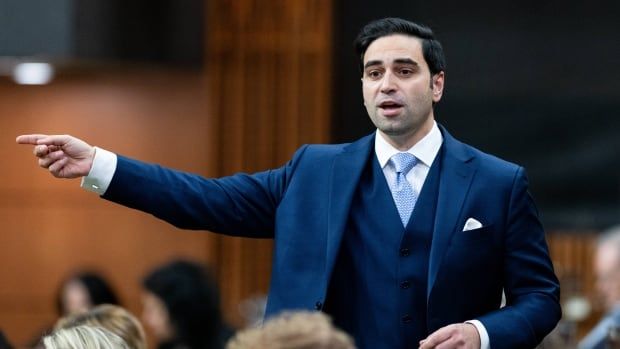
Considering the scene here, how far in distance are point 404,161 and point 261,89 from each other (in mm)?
5139

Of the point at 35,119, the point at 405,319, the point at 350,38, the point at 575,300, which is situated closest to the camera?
the point at 405,319

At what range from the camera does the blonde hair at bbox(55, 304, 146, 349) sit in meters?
3.67

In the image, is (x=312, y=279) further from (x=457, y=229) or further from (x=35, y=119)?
(x=35, y=119)

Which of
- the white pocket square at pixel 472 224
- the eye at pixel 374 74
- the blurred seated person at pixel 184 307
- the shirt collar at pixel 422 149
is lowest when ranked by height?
the blurred seated person at pixel 184 307

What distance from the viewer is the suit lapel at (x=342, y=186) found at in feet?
11.2

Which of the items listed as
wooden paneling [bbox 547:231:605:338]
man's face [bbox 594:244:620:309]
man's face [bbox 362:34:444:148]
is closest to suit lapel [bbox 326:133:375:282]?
man's face [bbox 362:34:444:148]

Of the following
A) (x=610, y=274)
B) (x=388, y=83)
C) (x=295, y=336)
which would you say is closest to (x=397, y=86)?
(x=388, y=83)

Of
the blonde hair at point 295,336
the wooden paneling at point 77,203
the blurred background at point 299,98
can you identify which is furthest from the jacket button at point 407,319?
the wooden paneling at point 77,203

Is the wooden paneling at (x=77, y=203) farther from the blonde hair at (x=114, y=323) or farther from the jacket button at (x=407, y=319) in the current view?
the jacket button at (x=407, y=319)

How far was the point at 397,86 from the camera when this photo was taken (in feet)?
11.2

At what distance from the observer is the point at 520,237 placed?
11.3ft

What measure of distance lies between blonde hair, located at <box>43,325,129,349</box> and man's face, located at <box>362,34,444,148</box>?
815 millimetres

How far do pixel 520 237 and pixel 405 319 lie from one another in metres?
0.33

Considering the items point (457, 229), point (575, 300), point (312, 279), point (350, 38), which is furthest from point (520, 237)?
point (350, 38)
